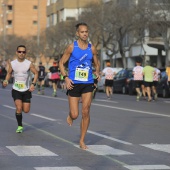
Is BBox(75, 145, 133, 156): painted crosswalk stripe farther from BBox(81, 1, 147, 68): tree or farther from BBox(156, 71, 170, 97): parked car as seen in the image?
BBox(81, 1, 147, 68): tree

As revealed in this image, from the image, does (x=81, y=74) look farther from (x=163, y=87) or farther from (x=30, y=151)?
(x=163, y=87)

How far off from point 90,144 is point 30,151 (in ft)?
5.21

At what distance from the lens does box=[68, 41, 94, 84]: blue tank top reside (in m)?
11.6

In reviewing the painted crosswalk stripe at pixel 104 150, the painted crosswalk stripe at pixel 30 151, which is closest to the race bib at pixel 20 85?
the painted crosswalk stripe at pixel 30 151

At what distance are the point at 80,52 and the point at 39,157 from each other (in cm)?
205

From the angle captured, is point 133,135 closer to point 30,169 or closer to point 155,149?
point 155,149

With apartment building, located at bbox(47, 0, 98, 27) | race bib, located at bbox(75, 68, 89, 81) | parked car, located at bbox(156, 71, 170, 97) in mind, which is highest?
apartment building, located at bbox(47, 0, 98, 27)

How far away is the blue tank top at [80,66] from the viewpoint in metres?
11.6

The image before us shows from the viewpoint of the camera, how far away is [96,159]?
1041 centimetres

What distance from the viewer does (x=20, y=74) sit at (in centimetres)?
1459

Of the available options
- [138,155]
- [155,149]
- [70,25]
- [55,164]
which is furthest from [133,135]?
[70,25]

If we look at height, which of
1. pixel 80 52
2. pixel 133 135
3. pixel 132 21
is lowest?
pixel 133 135

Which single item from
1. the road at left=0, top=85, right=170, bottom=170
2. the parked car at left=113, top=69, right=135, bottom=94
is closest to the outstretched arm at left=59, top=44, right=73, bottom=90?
the road at left=0, top=85, right=170, bottom=170

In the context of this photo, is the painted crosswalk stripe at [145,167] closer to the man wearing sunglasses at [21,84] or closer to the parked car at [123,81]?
the man wearing sunglasses at [21,84]
